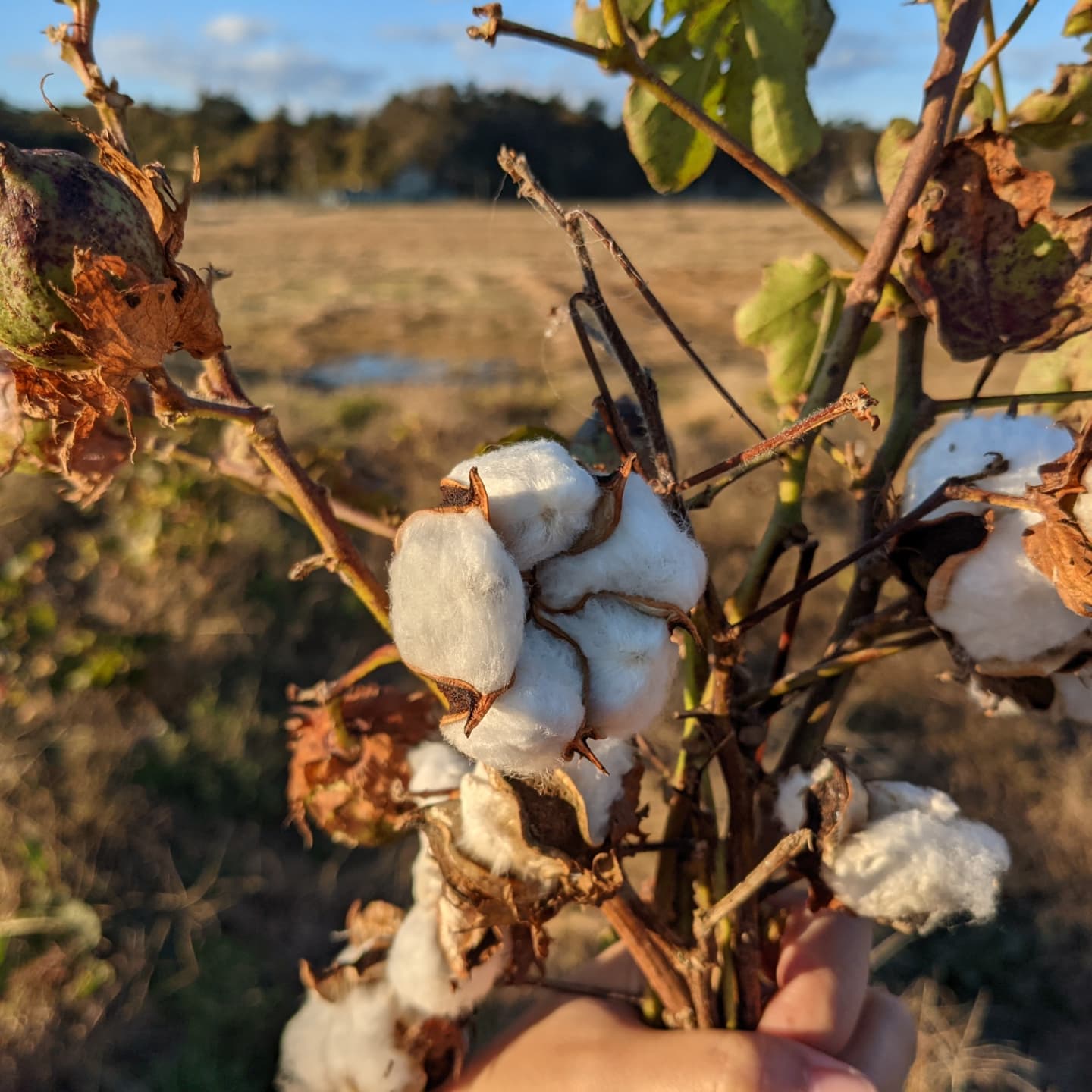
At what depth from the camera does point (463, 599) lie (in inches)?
15.0

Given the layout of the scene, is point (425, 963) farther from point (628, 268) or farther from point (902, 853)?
point (628, 268)

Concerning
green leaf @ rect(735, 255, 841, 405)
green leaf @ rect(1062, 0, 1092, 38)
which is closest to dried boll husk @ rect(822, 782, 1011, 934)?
green leaf @ rect(735, 255, 841, 405)

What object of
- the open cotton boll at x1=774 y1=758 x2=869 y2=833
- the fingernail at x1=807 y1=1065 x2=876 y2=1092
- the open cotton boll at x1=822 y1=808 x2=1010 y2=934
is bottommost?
the fingernail at x1=807 y1=1065 x2=876 y2=1092

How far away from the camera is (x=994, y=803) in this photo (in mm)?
2594

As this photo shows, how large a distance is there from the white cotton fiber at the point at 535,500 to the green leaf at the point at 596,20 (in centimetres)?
44

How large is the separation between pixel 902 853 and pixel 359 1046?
1.77ft

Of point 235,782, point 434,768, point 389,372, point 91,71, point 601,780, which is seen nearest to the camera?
point 91,71

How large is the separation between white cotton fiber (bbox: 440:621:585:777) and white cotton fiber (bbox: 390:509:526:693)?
14mm

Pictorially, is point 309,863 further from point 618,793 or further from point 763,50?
point 763,50

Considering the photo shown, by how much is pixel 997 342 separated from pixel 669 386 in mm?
4950

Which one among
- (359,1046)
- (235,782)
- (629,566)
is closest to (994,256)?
(629,566)

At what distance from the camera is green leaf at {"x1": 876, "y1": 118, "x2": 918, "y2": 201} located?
652mm

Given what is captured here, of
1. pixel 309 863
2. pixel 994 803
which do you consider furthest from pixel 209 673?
pixel 994 803

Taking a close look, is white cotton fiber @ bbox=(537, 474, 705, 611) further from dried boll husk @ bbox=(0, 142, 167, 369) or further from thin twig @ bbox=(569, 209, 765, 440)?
dried boll husk @ bbox=(0, 142, 167, 369)
